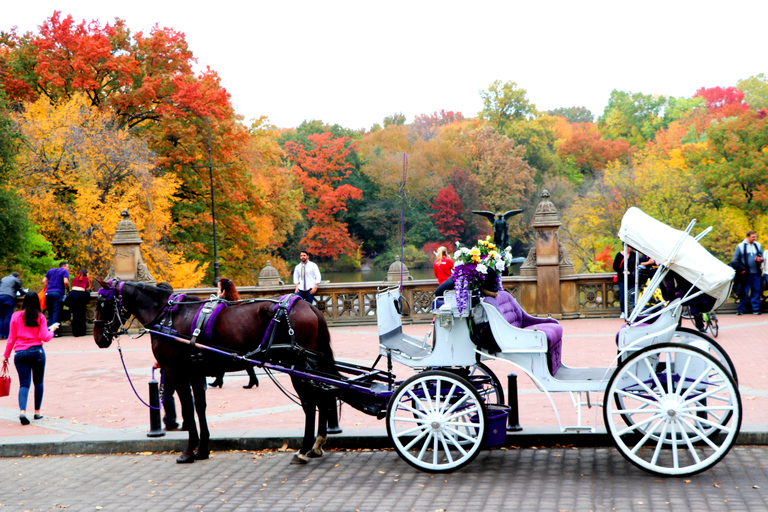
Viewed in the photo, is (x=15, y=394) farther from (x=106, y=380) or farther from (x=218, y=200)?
(x=218, y=200)

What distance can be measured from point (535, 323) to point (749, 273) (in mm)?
11415

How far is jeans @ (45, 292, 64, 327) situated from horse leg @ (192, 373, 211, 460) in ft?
38.2

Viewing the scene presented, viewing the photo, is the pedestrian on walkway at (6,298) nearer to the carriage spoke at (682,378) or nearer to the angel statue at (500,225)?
the angel statue at (500,225)

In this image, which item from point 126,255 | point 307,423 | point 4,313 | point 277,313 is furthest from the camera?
point 126,255

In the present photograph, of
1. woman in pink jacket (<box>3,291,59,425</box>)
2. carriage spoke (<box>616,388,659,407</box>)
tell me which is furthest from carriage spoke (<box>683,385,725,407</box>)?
woman in pink jacket (<box>3,291,59,425</box>)

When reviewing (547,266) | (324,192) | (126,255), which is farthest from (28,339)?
(324,192)

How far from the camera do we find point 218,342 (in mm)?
6887

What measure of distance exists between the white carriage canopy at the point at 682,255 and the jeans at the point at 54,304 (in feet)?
48.4

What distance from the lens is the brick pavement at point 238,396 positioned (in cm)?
780

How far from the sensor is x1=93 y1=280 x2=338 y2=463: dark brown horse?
668 cm

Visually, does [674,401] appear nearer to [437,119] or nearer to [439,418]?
[439,418]

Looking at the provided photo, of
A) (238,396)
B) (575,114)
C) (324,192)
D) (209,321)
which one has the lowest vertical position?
(238,396)

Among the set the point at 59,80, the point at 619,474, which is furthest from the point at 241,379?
the point at 59,80

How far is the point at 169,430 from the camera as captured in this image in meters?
7.91
